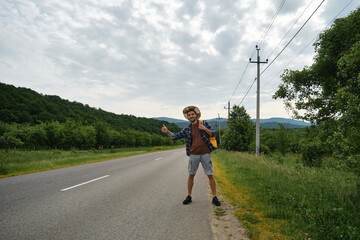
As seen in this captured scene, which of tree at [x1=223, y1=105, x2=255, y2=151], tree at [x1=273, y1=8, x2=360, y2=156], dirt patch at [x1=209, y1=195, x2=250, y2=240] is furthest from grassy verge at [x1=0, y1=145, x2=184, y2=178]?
tree at [x1=223, y1=105, x2=255, y2=151]

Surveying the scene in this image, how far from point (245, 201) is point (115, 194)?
129 inches

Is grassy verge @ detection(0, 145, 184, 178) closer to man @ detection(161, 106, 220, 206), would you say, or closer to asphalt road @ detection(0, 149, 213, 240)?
asphalt road @ detection(0, 149, 213, 240)

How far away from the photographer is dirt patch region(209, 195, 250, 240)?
2.66m

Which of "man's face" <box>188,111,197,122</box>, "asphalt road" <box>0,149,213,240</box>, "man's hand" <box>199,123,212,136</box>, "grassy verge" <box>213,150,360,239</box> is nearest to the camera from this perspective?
"grassy verge" <box>213,150,360,239</box>

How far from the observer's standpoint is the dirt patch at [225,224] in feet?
8.73

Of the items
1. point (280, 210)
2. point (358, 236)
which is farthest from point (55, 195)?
point (358, 236)

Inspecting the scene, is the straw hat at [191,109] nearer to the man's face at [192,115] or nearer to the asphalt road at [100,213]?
the man's face at [192,115]

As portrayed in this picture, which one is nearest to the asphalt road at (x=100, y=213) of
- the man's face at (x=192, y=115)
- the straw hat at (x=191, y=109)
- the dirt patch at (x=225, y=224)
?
the dirt patch at (x=225, y=224)

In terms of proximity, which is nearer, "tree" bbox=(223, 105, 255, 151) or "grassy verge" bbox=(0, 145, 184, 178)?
"grassy verge" bbox=(0, 145, 184, 178)

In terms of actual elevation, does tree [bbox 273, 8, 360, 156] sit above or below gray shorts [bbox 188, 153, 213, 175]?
above

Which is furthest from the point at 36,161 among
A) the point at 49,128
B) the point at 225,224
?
the point at 49,128

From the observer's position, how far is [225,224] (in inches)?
121

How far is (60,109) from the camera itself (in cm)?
8062

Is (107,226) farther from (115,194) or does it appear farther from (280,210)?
(280,210)
